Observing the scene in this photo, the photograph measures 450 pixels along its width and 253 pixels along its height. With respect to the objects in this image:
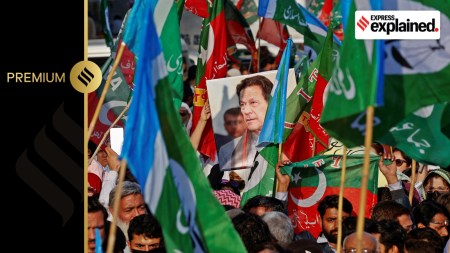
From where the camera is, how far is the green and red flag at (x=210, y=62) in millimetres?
10489

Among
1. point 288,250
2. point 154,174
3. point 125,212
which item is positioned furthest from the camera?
point 125,212

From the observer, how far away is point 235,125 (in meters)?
10.5

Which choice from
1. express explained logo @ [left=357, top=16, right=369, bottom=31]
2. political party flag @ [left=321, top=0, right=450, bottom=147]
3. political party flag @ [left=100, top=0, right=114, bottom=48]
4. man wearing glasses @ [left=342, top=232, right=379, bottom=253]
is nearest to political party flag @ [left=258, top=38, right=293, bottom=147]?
political party flag @ [left=321, top=0, right=450, bottom=147]

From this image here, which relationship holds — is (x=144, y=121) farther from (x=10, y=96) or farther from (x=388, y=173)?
(x=388, y=173)

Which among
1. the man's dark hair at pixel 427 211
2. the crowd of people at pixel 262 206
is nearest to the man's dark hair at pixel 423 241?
the crowd of people at pixel 262 206

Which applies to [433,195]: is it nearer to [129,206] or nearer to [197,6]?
[129,206]

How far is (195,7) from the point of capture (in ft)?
37.8

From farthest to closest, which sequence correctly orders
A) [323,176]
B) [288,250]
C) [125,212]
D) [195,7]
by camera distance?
[195,7]
[323,176]
[125,212]
[288,250]

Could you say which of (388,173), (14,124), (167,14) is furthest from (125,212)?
(14,124)

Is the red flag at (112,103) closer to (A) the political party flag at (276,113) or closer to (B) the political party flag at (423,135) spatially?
(A) the political party flag at (276,113)

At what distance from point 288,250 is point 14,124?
1566 mm

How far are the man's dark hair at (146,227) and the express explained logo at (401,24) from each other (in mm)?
1833

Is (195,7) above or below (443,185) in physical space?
above

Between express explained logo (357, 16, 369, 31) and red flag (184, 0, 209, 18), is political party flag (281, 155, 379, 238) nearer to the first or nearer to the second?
red flag (184, 0, 209, 18)
